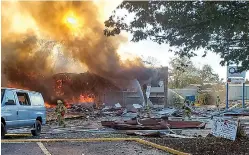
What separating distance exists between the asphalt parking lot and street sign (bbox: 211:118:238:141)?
242 centimetres

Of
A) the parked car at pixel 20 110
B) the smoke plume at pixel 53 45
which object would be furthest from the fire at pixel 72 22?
the parked car at pixel 20 110

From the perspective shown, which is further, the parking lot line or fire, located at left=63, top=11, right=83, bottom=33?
fire, located at left=63, top=11, right=83, bottom=33

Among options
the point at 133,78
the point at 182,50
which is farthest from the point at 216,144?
the point at 133,78

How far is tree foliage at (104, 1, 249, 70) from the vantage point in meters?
6.65

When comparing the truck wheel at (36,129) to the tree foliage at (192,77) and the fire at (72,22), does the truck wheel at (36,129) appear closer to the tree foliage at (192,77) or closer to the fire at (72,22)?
the fire at (72,22)

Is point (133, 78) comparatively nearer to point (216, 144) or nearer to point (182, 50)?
point (216, 144)

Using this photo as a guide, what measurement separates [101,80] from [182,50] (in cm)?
2573

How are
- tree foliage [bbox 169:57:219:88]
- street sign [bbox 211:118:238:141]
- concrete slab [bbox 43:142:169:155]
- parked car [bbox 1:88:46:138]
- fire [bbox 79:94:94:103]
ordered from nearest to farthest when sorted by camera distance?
concrete slab [bbox 43:142:169:155], street sign [bbox 211:118:238:141], parked car [bbox 1:88:46:138], fire [bbox 79:94:94:103], tree foliage [bbox 169:57:219:88]

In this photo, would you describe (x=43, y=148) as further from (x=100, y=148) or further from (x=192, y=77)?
(x=192, y=77)

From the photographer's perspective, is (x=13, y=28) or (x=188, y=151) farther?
(x=13, y=28)

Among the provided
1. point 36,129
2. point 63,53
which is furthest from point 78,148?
point 63,53

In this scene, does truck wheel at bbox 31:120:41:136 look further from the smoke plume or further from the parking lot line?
the smoke plume

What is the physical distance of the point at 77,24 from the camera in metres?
25.1

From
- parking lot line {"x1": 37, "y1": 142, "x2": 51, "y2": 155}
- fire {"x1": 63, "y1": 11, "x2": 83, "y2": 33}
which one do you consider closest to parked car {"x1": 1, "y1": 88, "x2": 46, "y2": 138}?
parking lot line {"x1": 37, "y1": 142, "x2": 51, "y2": 155}
